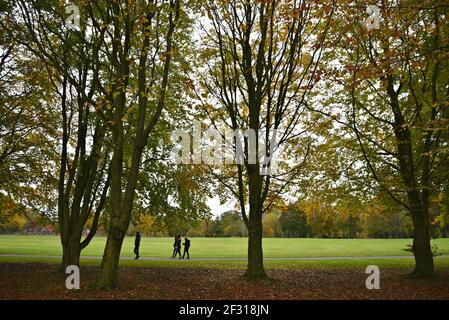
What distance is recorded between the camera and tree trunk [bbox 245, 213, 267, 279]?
45.6ft

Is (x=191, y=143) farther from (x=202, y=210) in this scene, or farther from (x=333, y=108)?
(x=333, y=108)

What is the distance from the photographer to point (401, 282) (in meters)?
14.7

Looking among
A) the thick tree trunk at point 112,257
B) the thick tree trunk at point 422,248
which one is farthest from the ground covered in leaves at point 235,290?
the thick tree trunk at point 422,248

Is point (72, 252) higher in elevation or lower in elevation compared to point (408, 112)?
lower

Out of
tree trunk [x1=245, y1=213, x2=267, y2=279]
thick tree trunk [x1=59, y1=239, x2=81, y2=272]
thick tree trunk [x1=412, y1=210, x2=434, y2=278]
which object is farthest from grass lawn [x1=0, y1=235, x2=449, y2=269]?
tree trunk [x1=245, y1=213, x2=267, y2=279]

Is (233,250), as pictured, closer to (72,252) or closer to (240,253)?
(240,253)

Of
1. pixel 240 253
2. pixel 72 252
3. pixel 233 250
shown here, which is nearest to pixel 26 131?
pixel 72 252

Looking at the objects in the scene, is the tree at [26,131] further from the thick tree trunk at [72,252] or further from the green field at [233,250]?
the green field at [233,250]

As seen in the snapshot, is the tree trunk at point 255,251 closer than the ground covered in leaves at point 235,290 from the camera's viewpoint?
No

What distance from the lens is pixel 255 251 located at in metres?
14.1

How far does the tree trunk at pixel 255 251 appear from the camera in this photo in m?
13.9
